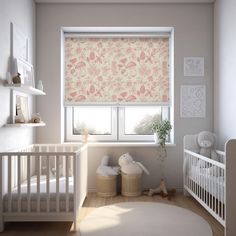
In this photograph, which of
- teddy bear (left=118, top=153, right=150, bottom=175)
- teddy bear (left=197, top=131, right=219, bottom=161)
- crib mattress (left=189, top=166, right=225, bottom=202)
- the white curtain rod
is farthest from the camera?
the white curtain rod

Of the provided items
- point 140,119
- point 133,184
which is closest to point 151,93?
point 140,119

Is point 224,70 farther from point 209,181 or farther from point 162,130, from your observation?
point 209,181

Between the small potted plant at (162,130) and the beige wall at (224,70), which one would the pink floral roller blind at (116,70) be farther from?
the beige wall at (224,70)

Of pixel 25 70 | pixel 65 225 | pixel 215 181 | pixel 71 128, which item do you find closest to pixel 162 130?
pixel 215 181

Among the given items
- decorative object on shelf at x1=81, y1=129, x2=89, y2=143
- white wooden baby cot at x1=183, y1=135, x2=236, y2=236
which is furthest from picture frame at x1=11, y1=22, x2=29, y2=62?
white wooden baby cot at x1=183, y1=135, x2=236, y2=236

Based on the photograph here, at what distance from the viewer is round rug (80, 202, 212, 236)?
212cm

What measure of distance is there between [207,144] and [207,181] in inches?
28.5

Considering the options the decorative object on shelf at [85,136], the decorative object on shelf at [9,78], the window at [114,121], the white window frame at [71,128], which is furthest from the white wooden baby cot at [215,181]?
the decorative object on shelf at [9,78]

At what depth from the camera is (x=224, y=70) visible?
305cm

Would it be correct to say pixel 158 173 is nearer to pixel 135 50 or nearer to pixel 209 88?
pixel 209 88

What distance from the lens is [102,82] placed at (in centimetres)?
351

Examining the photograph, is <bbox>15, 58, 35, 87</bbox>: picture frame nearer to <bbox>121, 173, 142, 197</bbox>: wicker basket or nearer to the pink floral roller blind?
the pink floral roller blind

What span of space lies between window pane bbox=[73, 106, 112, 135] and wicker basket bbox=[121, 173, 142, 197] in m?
0.71

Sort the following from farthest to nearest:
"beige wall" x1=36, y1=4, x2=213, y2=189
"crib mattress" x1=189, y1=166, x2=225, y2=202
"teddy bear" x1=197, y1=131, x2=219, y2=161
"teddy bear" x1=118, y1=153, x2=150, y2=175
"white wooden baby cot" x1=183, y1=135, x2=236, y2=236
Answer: "beige wall" x1=36, y1=4, x2=213, y2=189 < "teddy bear" x1=118, y1=153, x2=150, y2=175 < "teddy bear" x1=197, y1=131, x2=219, y2=161 < "crib mattress" x1=189, y1=166, x2=225, y2=202 < "white wooden baby cot" x1=183, y1=135, x2=236, y2=236
